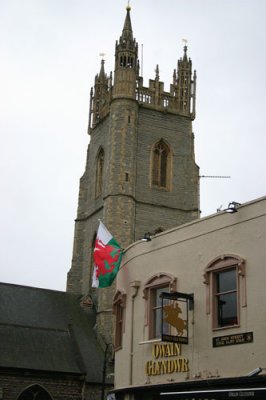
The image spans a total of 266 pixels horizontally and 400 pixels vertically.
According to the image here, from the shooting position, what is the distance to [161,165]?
46375 millimetres

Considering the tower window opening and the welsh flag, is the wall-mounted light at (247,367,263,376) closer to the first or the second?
the welsh flag

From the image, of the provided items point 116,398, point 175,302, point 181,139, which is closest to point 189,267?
point 175,302

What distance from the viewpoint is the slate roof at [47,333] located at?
3284 centimetres

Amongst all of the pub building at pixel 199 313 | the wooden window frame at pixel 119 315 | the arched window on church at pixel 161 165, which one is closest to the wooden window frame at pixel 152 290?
the pub building at pixel 199 313

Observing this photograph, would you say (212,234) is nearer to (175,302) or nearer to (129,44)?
(175,302)

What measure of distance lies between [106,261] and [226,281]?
17.8ft

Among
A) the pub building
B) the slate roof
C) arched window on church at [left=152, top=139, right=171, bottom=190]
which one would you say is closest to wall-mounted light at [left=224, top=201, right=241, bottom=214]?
the pub building

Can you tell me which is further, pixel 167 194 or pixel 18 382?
pixel 167 194

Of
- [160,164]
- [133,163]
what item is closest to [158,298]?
[133,163]

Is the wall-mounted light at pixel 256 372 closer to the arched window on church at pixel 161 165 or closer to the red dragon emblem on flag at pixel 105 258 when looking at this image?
the red dragon emblem on flag at pixel 105 258

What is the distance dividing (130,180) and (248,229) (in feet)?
90.8

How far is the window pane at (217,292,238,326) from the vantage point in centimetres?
1614

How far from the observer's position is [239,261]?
630 inches

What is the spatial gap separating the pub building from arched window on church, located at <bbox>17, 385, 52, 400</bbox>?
13161 mm
